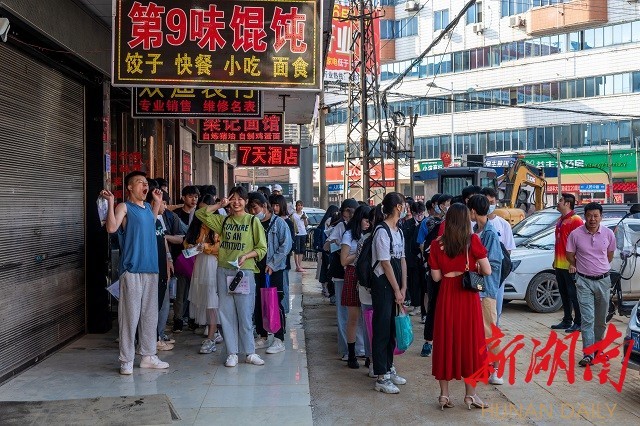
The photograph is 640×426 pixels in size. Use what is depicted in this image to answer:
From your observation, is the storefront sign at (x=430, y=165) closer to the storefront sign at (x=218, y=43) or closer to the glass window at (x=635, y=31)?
the glass window at (x=635, y=31)

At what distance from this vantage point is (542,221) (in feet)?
48.1

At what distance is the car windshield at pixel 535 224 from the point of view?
14402mm

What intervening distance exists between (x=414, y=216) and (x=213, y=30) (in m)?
5.59

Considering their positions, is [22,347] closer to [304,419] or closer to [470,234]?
[304,419]

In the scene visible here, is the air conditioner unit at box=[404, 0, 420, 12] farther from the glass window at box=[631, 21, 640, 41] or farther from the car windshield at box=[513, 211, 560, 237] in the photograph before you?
the car windshield at box=[513, 211, 560, 237]

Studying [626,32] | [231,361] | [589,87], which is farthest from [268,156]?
[589,87]

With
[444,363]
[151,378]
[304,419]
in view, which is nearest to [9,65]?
[151,378]

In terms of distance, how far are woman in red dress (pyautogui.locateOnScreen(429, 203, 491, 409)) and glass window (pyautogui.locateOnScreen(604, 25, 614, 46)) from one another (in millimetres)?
42809

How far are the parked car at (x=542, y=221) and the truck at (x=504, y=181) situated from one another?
1080cm

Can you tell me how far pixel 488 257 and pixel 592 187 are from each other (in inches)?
1730

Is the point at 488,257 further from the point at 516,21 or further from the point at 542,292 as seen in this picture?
the point at 516,21

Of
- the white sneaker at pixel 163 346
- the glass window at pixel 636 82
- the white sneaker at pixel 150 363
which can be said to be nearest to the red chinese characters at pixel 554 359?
the white sneaker at pixel 150 363

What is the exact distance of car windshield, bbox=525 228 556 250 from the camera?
13164 millimetres

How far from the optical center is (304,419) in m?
6.34
